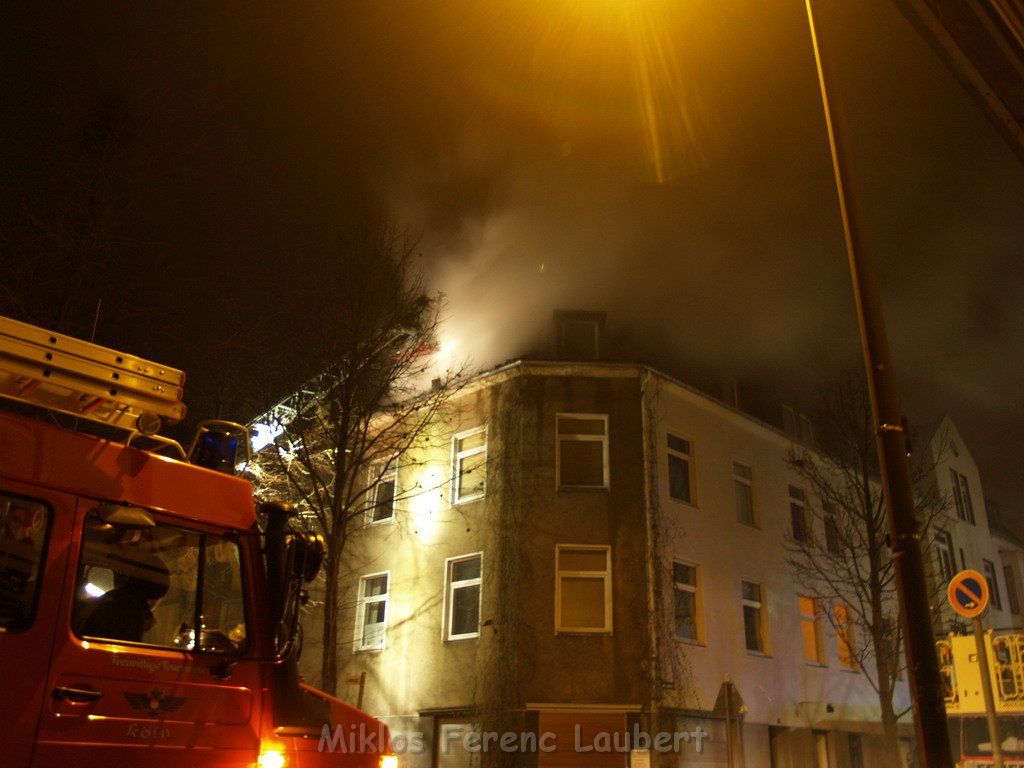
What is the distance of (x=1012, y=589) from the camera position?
3428 centimetres

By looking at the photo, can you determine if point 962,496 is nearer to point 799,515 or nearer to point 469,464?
point 799,515

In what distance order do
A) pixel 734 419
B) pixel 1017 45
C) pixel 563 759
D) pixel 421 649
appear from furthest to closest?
pixel 734 419
pixel 421 649
pixel 563 759
pixel 1017 45

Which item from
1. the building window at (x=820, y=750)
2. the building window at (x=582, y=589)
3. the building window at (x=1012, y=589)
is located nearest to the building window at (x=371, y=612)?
the building window at (x=582, y=589)

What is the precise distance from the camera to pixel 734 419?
20.3 metres

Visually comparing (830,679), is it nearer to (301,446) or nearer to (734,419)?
(734,419)

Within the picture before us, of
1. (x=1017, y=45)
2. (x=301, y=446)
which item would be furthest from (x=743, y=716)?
(x=1017, y=45)

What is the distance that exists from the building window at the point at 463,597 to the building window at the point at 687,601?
3990 mm

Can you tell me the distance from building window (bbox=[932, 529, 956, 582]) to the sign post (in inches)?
839

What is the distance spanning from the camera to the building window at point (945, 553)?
88.7ft

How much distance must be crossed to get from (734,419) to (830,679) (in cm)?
685

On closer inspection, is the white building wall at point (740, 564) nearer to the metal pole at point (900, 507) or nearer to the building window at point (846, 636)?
the building window at point (846, 636)

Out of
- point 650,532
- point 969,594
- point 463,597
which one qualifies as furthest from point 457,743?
point 969,594

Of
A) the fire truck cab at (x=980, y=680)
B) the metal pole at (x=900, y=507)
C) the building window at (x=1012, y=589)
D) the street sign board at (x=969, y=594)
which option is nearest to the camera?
the metal pole at (x=900, y=507)

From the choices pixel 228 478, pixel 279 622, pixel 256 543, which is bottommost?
pixel 279 622
